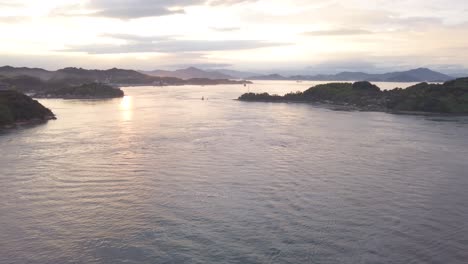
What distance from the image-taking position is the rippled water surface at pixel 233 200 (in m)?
18.8

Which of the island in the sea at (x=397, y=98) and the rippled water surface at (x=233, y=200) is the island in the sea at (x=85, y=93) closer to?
the island in the sea at (x=397, y=98)

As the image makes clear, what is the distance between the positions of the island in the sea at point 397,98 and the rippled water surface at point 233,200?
39169 mm

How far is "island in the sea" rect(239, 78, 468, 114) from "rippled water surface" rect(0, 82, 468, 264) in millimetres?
39169

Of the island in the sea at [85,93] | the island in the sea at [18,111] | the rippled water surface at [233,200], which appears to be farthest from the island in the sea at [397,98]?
the island in the sea at [18,111]

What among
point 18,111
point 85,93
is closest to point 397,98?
point 18,111

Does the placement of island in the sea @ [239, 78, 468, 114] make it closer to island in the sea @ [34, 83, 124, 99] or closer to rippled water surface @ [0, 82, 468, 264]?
rippled water surface @ [0, 82, 468, 264]

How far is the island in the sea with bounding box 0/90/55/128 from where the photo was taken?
2452 inches

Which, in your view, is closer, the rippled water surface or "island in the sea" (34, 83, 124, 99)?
the rippled water surface

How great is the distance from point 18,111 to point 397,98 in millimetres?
74569

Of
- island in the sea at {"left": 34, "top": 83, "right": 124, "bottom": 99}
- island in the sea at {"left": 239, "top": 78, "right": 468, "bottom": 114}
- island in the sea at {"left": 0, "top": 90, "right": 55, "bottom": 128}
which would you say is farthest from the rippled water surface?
island in the sea at {"left": 34, "top": 83, "right": 124, "bottom": 99}

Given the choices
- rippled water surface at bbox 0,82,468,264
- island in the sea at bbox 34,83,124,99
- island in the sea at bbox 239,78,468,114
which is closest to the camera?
rippled water surface at bbox 0,82,468,264

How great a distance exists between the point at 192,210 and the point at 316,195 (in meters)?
7.90

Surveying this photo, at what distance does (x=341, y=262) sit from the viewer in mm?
17641

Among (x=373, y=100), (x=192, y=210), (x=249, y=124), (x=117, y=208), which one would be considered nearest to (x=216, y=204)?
(x=192, y=210)
